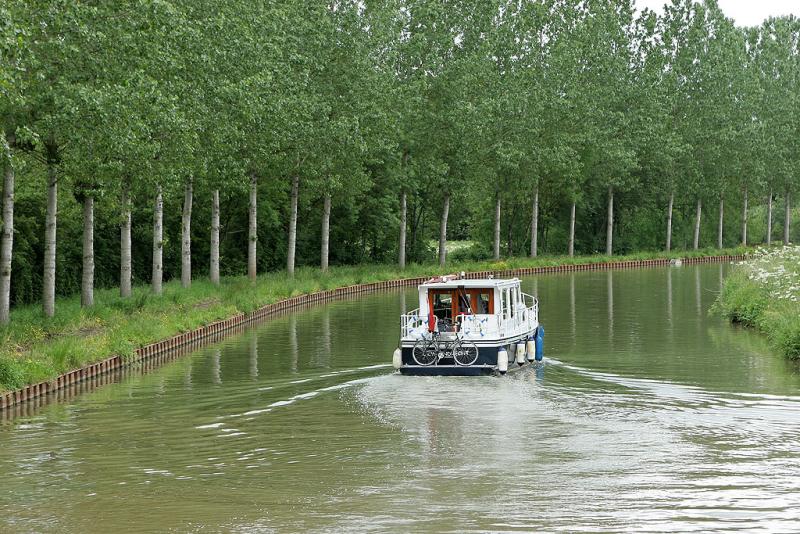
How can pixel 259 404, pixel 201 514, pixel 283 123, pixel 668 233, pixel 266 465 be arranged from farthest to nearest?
pixel 668 233, pixel 283 123, pixel 259 404, pixel 266 465, pixel 201 514

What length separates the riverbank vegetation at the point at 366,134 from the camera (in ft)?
118

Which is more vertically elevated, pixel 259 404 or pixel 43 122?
pixel 43 122

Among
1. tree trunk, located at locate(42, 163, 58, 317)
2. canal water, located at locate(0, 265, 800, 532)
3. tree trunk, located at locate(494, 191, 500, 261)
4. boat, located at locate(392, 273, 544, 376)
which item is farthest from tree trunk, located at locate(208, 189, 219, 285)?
tree trunk, located at locate(494, 191, 500, 261)

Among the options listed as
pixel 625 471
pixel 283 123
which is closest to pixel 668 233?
pixel 283 123

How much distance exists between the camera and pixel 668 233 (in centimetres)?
10262

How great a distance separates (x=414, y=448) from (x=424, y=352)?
32.2ft

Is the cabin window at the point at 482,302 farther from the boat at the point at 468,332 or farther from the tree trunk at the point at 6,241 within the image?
the tree trunk at the point at 6,241

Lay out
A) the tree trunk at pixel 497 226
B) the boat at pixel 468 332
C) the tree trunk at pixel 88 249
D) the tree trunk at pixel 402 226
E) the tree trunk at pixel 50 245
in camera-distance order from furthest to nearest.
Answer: the tree trunk at pixel 497 226, the tree trunk at pixel 402 226, the tree trunk at pixel 88 249, the tree trunk at pixel 50 245, the boat at pixel 468 332

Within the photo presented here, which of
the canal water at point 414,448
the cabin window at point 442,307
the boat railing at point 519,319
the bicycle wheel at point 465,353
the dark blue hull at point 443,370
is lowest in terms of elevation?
the canal water at point 414,448

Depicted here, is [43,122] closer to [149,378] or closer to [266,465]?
[149,378]

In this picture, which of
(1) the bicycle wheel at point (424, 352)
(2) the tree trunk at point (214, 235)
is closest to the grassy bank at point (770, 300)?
(1) the bicycle wheel at point (424, 352)

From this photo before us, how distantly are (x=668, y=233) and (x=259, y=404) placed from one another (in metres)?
80.2

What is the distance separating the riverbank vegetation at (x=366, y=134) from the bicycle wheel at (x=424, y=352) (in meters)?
11.6

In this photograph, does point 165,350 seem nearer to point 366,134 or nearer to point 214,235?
point 214,235
